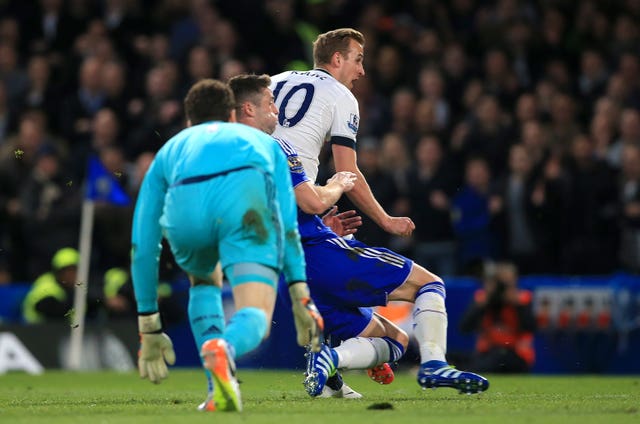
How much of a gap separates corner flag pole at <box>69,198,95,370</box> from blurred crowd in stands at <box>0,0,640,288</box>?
0.90 ft

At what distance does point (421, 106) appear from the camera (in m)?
16.1

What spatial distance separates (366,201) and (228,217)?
5.82 ft

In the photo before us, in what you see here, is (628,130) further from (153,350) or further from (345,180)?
(153,350)

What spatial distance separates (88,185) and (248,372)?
2981 millimetres

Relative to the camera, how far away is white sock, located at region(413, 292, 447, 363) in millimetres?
8453

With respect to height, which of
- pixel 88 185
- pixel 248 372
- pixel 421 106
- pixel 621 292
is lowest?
pixel 248 372

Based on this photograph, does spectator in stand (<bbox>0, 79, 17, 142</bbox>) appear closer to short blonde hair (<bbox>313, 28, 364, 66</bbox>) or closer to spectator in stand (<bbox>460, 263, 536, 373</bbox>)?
spectator in stand (<bbox>460, 263, 536, 373</bbox>)

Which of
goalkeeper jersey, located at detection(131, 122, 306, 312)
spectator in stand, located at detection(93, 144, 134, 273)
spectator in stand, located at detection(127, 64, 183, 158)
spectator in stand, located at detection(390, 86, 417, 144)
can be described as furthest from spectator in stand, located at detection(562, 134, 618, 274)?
goalkeeper jersey, located at detection(131, 122, 306, 312)

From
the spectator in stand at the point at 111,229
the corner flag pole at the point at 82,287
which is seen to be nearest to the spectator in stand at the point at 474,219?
the spectator in stand at the point at 111,229

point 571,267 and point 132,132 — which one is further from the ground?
point 132,132

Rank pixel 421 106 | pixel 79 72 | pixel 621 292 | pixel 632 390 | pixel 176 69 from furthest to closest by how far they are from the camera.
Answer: pixel 79 72
pixel 176 69
pixel 421 106
pixel 621 292
pixel 632 390

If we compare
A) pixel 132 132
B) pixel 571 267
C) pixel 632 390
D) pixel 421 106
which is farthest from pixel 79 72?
pixel 632 390

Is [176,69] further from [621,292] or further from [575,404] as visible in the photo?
[575,404]

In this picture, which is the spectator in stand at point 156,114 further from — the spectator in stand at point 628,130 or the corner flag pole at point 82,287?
the spectator in stand at point 628,130
